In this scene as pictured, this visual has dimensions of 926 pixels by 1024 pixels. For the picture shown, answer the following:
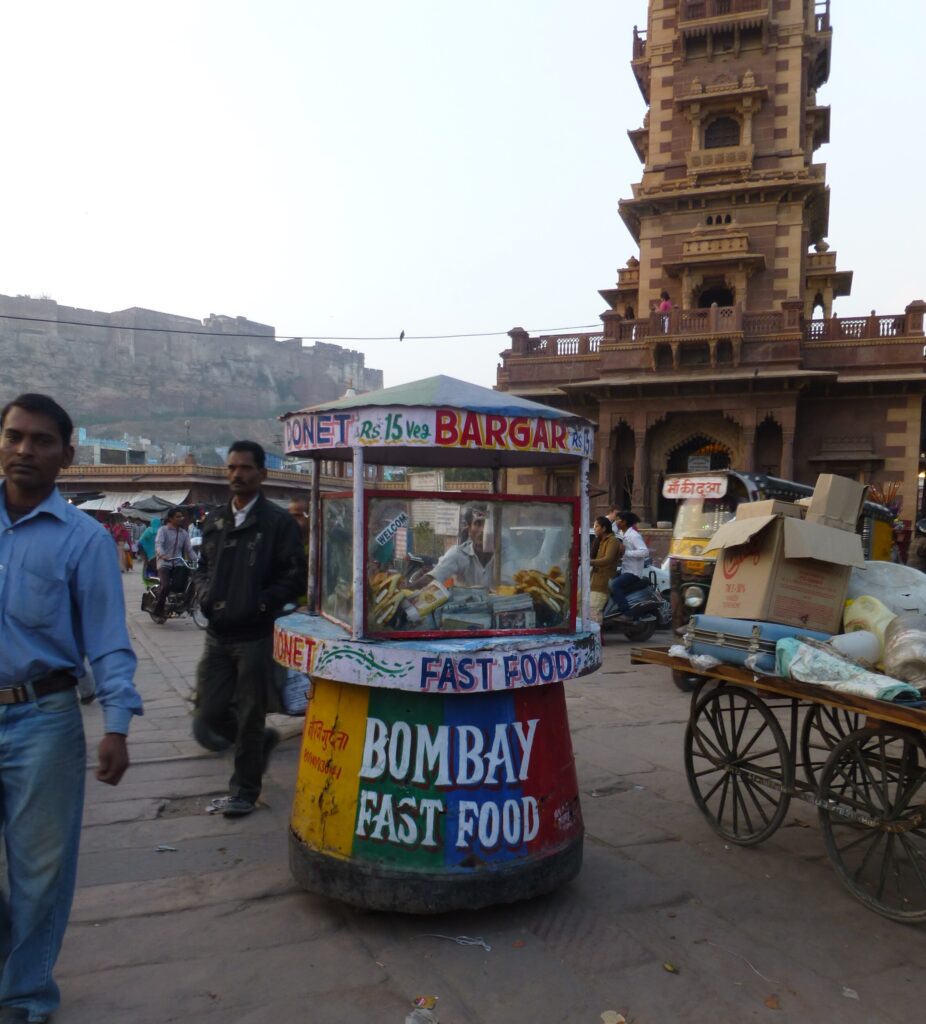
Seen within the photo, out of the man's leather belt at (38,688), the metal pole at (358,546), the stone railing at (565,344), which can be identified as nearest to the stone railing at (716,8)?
the stone railing at (565,344)

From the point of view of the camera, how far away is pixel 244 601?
13.8 ft

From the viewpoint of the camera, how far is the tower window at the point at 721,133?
24.5 m

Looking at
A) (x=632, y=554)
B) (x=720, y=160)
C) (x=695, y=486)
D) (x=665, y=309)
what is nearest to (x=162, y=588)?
(x=632, y=554)

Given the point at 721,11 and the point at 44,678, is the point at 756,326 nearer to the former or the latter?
the point at 721,11

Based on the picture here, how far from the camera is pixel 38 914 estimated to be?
2400mm

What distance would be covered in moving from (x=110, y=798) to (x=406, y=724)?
249 centimetres

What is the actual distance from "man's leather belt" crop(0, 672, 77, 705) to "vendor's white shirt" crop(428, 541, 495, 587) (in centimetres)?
148

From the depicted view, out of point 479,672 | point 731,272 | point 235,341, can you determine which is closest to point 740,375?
point 731,272

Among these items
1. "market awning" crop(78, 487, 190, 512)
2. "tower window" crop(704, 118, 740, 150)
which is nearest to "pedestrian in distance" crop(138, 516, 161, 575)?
"tower window" crop(704, 118, 740, 150)

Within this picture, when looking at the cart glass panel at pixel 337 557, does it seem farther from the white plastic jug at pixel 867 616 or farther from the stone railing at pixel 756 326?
the stone railing at pixel 756 326

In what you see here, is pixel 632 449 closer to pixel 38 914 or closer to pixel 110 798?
pixel 110 798

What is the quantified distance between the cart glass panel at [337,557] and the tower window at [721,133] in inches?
959

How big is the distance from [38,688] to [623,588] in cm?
917

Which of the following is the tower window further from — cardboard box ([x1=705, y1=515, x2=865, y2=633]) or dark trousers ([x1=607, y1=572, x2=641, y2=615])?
cardboard box ([x1=705, y1=515, x2=865, y2=633])
